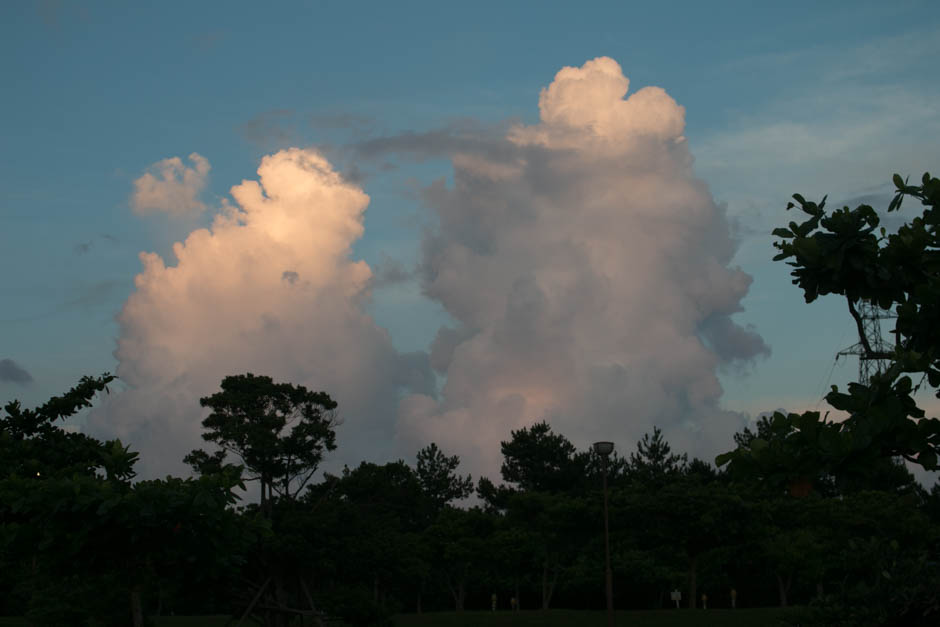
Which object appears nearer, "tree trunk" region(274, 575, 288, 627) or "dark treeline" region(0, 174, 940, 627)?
"dark treeline" region(0, 174, 940, 627)

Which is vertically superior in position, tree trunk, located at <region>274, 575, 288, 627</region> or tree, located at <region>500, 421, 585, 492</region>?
tree, located at <region>500, 421, 585, 492</region>

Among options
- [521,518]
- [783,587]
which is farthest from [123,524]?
[783,587]

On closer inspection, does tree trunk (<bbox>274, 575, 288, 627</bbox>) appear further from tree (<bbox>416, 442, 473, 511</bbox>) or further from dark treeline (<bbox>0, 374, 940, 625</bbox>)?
tree (<bbox>416, 442, 473, 511</bbox>)

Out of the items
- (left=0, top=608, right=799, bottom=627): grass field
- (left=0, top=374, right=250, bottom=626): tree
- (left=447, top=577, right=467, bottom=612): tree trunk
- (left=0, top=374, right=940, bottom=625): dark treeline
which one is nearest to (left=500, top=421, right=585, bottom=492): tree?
(left=0, top=374, right=940, bottom=625): dark treeline

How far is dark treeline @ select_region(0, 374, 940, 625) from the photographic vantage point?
12.6 metres

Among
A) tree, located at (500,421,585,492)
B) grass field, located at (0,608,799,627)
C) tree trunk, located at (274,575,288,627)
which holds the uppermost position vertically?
tree, located at (500,421,585,492)

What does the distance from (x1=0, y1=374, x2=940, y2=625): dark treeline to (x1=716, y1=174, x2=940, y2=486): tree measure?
38cm

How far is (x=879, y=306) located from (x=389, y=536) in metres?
31.6

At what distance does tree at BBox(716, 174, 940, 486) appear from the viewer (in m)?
7.73

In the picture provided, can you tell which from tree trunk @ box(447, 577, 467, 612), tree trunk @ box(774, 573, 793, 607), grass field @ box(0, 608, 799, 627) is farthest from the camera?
tree trunk @ box(447, 577, 467, 612)

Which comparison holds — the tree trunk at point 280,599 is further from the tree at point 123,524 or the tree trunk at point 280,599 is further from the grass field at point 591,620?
the tree at point 123,524

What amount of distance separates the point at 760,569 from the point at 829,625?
49.9 m

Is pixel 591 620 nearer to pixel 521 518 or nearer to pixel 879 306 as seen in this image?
pixel 521 518

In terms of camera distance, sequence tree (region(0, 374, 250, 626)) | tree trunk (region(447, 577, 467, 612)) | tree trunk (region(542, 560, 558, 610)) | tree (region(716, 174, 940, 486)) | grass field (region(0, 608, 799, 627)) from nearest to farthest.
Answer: tree (region(716, 174, 940, 486))
tree (region(0, 374, 250, 626))
grass field (region(0, 608, 799, 627))
tree trunk (region(542, 560, 558, 610))
tree trunk (region(447, 577, 467, 612))
